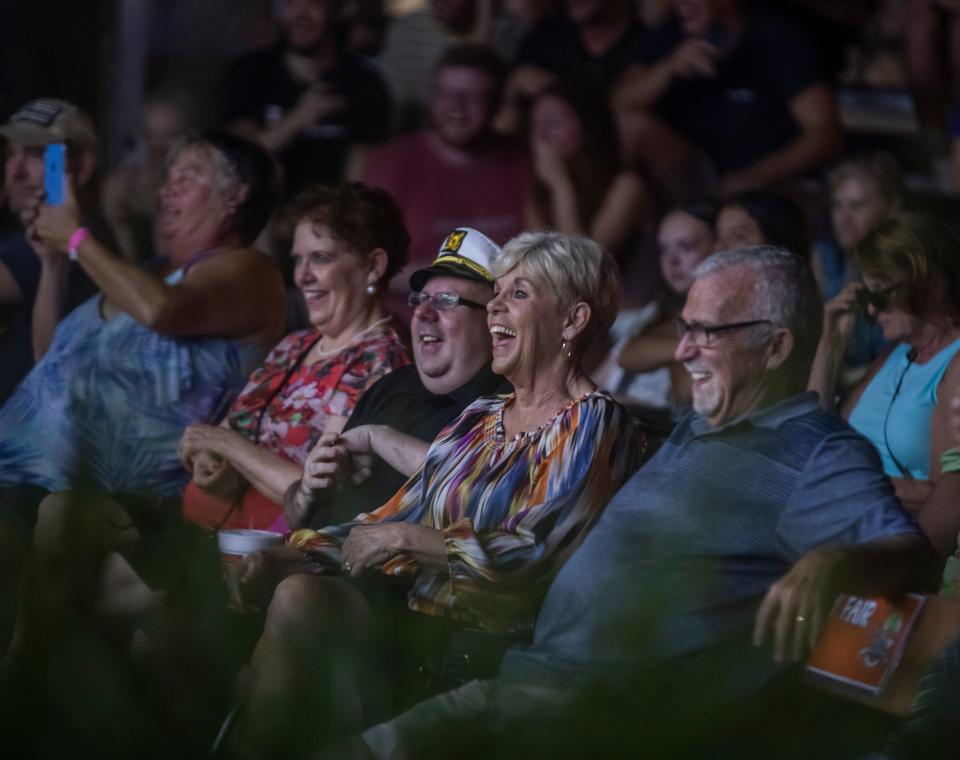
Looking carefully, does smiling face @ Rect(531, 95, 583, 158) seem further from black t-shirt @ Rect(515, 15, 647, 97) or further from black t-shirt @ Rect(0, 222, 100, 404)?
black t-shirt @ Rect(0, 222, 100, 404)

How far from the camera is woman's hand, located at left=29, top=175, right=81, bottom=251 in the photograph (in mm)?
3807

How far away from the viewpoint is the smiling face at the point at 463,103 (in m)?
5.04

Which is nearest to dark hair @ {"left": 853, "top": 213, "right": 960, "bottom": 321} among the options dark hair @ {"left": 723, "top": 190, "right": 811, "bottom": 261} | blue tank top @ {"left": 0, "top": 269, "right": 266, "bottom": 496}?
dark hair @ {"left": 723, "top": 190, "right": 811, "bottom": 261}

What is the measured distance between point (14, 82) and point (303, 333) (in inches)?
110

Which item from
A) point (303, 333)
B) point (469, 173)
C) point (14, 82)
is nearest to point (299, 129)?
point (469, 173)

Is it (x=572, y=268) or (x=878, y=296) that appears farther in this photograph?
(x=878, y=296)

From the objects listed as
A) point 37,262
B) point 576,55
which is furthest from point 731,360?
point 576,55

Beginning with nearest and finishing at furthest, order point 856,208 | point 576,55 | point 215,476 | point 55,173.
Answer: point 215,476 < point 55,173 < point 856,208 < point 576,55

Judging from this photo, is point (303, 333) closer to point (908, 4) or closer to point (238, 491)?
point (238, 491)

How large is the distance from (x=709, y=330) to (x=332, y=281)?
47.6 inches

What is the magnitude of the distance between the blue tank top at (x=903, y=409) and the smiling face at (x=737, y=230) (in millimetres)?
674

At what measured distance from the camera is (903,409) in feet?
9.89

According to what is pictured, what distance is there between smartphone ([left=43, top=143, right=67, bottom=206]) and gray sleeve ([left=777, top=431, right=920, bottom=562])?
2.46 meters

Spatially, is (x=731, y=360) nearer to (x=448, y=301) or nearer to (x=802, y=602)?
(x=802, y=602)
